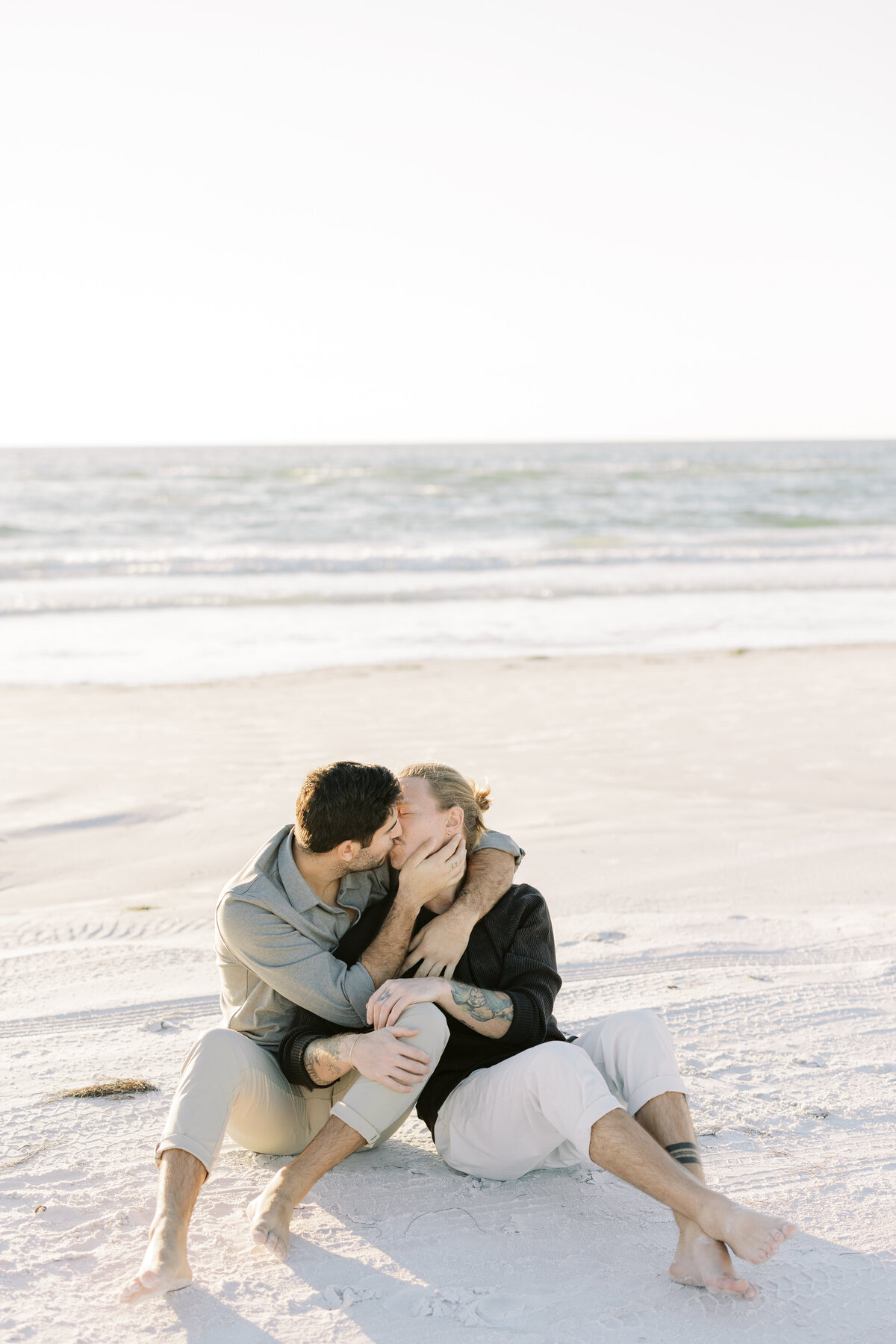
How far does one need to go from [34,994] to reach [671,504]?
30.0 m

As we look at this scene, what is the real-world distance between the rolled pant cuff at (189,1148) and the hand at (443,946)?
657mm

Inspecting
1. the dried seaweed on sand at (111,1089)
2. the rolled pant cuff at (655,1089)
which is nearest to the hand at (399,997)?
the rolled pant cuff at (655,1089)

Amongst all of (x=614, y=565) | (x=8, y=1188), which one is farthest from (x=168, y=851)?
(x=614, y=565)

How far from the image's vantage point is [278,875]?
118 inches

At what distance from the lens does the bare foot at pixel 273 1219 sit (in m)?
2.62

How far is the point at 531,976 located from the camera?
300 centimetres

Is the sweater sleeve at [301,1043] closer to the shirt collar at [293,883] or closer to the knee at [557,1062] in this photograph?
the shirt collar at [293,883]

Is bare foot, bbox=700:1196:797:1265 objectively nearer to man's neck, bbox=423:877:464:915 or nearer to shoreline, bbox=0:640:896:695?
man's neck, bbox=423:877:464:915

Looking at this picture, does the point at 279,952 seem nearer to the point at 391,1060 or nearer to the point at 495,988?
the point at 391,1060

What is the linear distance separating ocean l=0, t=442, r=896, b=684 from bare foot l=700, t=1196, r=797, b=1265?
811 cm

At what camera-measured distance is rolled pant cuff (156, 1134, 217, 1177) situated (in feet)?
8.68

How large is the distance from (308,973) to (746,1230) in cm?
117

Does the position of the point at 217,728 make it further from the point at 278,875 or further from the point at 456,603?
the point at 456,603

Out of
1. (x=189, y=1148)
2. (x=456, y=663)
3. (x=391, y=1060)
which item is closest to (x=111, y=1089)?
(x=189, y=1148)
